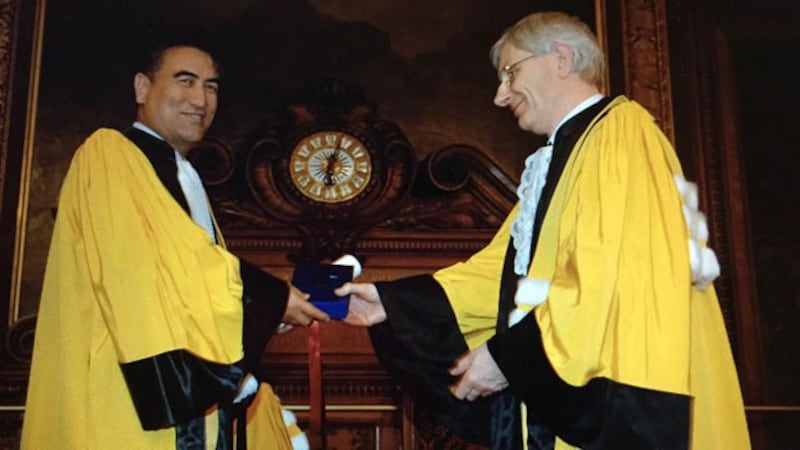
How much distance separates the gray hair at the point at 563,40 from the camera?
3.51 m

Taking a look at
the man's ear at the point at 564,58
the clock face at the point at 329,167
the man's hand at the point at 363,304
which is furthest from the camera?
the clock face at the point at 329,167

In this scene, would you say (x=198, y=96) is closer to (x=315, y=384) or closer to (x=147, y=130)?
(x=147, y=130)

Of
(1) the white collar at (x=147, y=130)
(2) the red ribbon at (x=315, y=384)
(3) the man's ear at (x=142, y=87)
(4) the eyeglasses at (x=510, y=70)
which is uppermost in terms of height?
(3) the man's ear at (x=142, y=87)

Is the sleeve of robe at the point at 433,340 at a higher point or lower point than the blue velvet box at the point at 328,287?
lower

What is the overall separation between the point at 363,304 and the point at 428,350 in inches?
12.3

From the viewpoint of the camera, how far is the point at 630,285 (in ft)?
9.15

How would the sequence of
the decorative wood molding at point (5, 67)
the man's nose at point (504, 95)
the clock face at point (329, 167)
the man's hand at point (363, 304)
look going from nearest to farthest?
1. the man's nose at point (504, 95)
2. the man's hand at point (363, 304)
3. the decorative wood molding at point (5, 67)
4. the clock face at point (329, 167)

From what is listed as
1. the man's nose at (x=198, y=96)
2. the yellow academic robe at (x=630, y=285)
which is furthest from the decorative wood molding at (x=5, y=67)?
the yellow academic robe at (x=630, y=285)

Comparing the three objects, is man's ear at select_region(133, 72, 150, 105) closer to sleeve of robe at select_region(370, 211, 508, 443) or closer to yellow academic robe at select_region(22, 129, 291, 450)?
yellow academic robe at select_region(22, 129, 291, 450)

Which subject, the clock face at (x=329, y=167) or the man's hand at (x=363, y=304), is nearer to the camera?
the man's hand at (x=363, y=304)

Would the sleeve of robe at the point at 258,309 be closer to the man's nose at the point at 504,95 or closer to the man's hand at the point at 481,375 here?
the man's hand at the point at 481,375

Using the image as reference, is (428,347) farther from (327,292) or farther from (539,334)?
(539,334)

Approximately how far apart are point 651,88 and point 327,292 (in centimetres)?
384

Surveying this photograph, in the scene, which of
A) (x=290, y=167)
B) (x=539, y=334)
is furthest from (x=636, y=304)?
(x=290, y=167)
